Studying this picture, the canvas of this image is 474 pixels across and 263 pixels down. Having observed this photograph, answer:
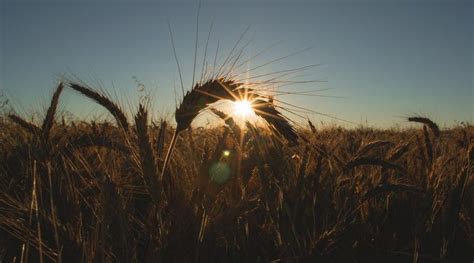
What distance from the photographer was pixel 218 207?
1.84m

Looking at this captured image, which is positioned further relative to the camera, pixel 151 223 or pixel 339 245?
pixel 339 245

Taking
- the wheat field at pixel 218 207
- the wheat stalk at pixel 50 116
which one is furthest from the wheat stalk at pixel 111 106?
the wheat stalk at pixel 50 116

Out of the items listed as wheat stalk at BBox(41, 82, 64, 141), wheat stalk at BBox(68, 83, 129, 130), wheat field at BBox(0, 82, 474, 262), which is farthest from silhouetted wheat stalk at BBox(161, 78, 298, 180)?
wheat stalk at BBox(41, 82, 64, 141)

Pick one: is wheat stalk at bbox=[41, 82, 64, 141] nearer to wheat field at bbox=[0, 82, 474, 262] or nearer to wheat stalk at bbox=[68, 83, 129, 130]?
wheat field at bbox=[0, 82, 474, 262]

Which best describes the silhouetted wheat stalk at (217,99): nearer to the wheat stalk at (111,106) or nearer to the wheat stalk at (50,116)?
the wheat stalk at (111,106)

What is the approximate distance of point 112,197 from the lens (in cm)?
147

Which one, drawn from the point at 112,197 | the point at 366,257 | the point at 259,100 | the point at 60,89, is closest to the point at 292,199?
the point at 366,257

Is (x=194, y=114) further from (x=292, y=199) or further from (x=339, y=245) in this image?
(x=339, y=245)

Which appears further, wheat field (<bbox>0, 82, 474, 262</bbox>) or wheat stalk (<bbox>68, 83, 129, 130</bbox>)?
wheat stalk (<bbox>68, 83, 129, 130</bbox>)

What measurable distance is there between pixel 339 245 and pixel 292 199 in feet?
1.09

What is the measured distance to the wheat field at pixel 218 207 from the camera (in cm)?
149

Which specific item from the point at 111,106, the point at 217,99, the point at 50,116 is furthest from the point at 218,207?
the point at 50,116

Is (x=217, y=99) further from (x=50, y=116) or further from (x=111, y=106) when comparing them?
(x=50, y=116)

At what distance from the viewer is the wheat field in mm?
1489
